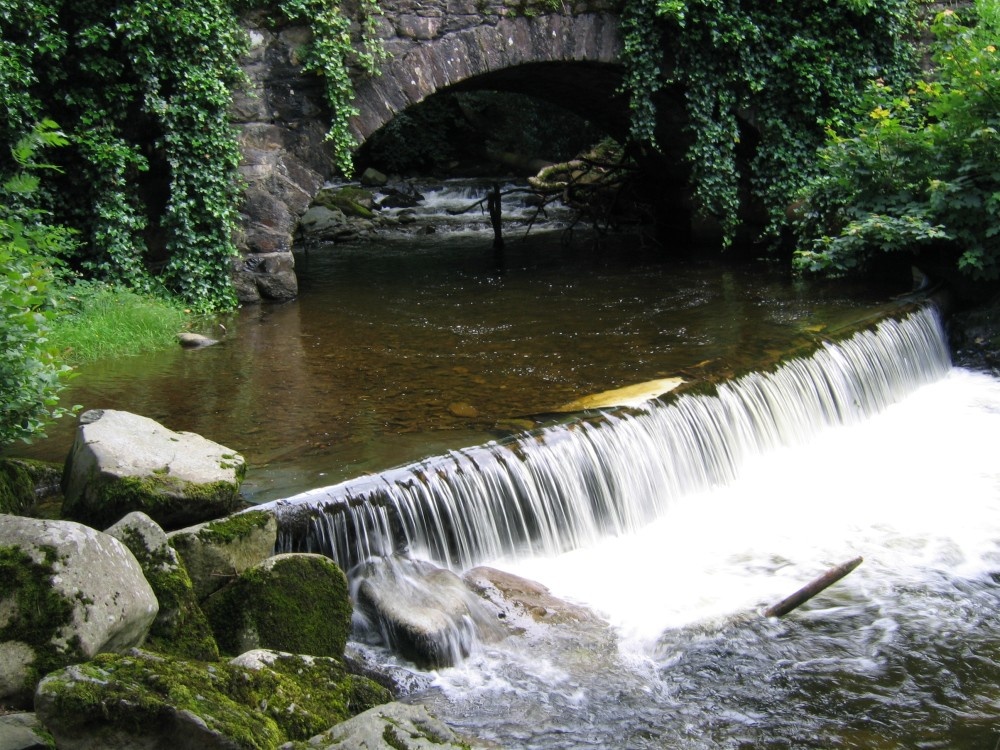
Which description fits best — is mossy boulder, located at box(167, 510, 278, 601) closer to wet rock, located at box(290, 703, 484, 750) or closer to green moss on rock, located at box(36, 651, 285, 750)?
green moss on rock, located at box(36, 651, 285, 750)

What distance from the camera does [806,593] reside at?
16.2 ft

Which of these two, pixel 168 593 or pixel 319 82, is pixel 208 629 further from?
pixel 319 82

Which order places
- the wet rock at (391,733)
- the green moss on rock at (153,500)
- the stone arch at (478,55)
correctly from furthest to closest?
the stone arch at (478,55) < the green moss on rock at (153,500) < the wet rock at (391,733)

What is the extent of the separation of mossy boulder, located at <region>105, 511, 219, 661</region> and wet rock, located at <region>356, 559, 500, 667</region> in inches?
34.4

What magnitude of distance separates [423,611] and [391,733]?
1223 mm

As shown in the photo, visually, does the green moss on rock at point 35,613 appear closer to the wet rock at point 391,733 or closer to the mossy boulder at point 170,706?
the mossy boulder at point 170,706

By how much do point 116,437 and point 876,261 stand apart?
7971 millimetres

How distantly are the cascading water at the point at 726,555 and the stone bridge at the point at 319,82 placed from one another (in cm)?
481

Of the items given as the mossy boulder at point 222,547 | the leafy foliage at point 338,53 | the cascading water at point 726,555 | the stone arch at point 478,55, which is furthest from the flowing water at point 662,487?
the stone arch at point 478,55

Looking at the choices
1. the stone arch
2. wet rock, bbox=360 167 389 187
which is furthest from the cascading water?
wet rock, bbox=360 167 389 187

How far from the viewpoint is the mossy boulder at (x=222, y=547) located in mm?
4258

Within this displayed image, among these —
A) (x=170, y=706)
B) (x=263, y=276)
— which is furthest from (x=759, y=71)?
(x=170, y=706)

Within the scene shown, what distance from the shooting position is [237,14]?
9.29 meters

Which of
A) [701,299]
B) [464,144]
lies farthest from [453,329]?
[464,144]
